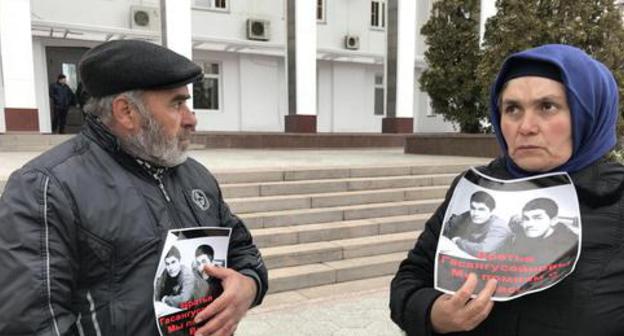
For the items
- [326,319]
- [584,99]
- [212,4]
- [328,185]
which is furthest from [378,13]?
[584,99]

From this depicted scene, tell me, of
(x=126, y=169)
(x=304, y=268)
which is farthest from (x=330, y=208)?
(x=126, y=169)

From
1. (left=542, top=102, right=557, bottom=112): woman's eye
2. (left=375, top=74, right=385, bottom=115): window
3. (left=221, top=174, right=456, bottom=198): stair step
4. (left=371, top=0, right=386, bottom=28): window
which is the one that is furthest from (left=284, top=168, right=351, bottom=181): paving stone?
(left=371, top=0, right=386, bottom=28): window

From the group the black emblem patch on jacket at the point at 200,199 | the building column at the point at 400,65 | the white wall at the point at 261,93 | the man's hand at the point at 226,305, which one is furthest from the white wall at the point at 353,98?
the man's hand at the point at 226,305

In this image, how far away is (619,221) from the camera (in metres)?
1.13

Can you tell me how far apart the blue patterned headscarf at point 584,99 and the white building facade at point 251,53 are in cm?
1075

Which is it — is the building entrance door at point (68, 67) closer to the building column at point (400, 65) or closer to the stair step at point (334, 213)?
the building column at point (400, 65)

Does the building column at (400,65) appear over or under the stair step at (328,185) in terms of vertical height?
over

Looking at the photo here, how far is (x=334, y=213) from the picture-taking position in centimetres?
543

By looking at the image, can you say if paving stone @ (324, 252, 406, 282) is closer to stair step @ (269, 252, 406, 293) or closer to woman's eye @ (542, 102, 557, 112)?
stair step @ (269, 252, 406, 293)

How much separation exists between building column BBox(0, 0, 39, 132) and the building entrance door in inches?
125

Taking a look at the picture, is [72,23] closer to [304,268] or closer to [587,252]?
[304,268]

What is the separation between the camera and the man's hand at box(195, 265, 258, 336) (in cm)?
138

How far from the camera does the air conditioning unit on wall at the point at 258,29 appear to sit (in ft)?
48.6

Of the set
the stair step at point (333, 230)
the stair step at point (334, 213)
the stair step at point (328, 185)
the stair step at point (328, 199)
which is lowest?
the stair step at point (333, 230)
